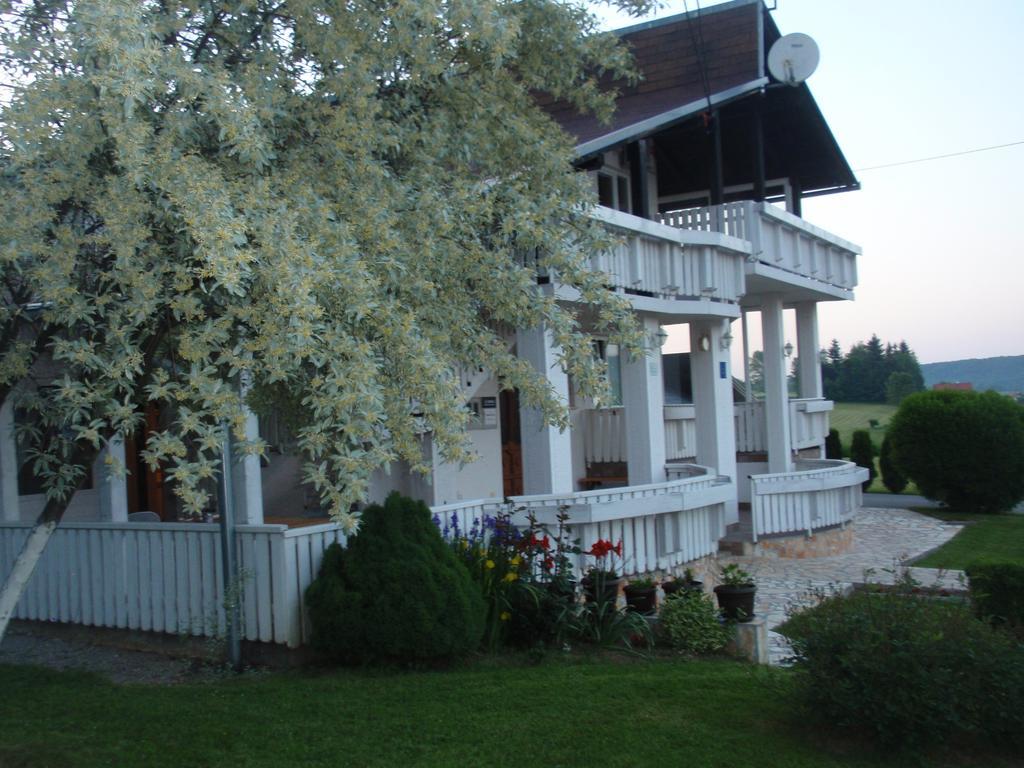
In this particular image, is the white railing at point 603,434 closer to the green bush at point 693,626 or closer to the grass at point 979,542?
the grass at point 979,542

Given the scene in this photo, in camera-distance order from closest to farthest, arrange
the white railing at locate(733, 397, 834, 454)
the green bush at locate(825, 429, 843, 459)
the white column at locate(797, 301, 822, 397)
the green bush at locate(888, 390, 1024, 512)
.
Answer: the white railing at locate(733, 397, 834, 454)
the white column at locate(797, 301, 822, 397)
the green bush at locate(888, 390, 1024, 512)
the green bush at locate(825, 429, 843, 459)

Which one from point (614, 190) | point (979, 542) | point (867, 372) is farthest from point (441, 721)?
point (867, 372)

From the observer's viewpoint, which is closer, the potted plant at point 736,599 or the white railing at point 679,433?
the potted plant at point 736,599

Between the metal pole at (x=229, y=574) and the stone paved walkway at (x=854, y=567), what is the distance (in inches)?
170

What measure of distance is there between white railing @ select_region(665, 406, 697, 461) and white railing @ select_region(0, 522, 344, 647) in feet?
28.6

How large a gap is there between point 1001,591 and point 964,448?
14144 millimetres

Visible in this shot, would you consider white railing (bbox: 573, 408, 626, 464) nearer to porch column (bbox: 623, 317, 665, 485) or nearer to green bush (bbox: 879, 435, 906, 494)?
porch column (bbox: 623, 317, 665, 485)

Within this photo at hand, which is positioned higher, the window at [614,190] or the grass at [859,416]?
the window at [614,190]

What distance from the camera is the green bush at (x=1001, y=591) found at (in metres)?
8.33

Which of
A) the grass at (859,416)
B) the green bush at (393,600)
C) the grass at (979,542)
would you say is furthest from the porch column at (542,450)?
the grass at (859,416)

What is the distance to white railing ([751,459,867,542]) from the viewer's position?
14008mm

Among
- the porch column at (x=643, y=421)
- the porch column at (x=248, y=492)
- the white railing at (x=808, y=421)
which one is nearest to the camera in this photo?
the porch column at (x=248, y=492)

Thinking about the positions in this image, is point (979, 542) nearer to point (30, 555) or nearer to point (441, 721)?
point (441, 721)

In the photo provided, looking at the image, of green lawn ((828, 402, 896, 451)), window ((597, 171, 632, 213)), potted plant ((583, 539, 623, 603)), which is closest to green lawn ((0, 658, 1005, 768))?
potted plant ((583, 539, 623, 603))
